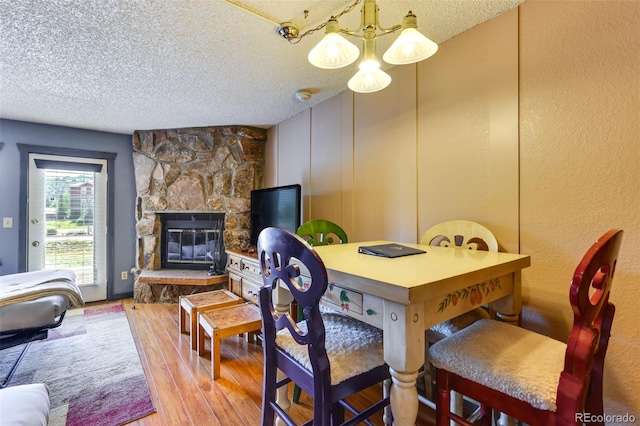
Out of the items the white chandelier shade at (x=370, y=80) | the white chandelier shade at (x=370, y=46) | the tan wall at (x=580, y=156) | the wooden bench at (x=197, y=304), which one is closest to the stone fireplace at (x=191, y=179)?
the wooden bench at (x=197, y=304)

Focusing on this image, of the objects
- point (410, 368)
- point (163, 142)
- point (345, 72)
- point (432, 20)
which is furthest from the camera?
point (163, 142)

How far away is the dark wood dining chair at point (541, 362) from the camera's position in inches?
28.5

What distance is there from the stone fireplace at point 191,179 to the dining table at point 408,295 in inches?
107

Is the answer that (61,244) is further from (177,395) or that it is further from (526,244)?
(526,244)

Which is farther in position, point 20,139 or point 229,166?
point 229,166

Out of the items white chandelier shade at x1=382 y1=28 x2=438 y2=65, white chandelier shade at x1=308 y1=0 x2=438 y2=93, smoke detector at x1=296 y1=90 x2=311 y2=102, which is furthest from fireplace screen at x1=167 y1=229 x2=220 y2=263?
white chandelier shade at x1=382 y1=28 x2=438 y2=65

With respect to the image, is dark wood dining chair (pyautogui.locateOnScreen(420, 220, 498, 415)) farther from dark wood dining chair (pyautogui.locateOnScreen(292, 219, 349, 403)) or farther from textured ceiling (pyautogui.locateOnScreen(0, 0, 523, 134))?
textured ceiling (pyautogui.locateOnScreen(0, 0, 523, 134))

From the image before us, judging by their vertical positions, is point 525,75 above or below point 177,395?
above

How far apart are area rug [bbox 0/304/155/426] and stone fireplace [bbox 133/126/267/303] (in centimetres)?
103

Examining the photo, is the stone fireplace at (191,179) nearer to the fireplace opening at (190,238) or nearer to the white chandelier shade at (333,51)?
the fireplace opening at (190,238)

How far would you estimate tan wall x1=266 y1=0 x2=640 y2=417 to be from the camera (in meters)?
1.19

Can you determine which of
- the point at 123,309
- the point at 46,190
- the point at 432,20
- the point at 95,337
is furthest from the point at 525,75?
the point at 46,190

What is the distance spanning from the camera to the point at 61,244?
3441 mm

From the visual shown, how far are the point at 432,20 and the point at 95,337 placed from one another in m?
3.58
